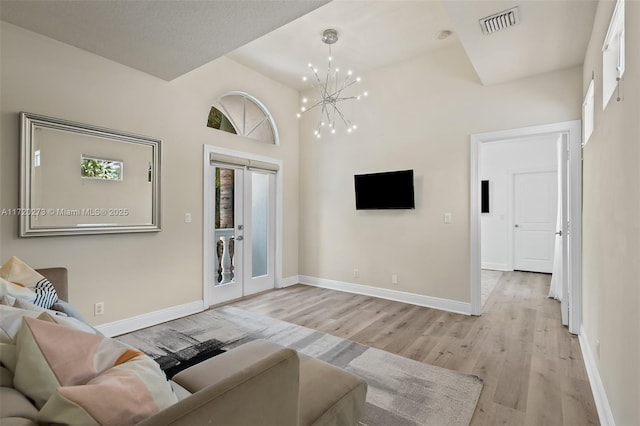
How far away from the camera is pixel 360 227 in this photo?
15.5ft

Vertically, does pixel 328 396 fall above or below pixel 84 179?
below

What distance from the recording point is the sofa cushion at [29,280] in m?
1.71

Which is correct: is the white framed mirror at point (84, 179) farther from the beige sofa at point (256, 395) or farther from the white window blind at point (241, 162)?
the beige sofa at point (256, 395)

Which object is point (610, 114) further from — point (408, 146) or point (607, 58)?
point (408, 146)

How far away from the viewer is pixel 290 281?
5.23m

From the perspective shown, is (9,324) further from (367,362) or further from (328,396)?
(367,362)

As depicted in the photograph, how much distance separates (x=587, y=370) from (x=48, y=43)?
527cm

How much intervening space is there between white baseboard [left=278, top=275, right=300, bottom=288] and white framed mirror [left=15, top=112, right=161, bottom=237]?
2235 mm

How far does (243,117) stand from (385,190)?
7.59 ft

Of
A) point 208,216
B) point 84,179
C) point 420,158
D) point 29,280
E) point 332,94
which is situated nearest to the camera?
point 29,280

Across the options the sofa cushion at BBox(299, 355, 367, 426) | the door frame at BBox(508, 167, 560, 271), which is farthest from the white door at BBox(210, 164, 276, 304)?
the door frame at BBox(508, 167, 560, 271)

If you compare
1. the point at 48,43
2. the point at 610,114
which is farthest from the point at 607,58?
the point at 48,43

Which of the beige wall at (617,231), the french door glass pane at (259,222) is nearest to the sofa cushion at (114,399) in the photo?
the beige wall at (617,231)

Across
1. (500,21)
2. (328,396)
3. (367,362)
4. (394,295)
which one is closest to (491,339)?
(367,362)
